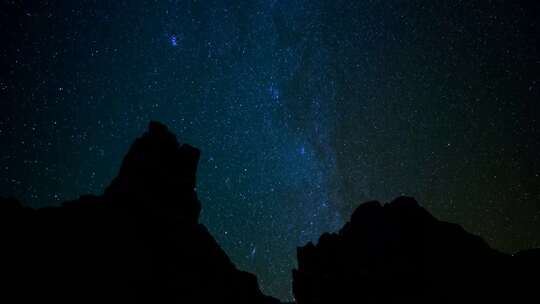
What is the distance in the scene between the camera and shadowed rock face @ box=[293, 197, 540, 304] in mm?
21641

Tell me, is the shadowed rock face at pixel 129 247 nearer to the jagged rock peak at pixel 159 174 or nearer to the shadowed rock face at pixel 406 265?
the jagged rock peak at pixel 159 174

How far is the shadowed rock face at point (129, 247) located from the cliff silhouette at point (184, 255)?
64 millimetres

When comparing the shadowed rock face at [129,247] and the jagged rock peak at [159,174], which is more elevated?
the jagged rock peak at [159,174]

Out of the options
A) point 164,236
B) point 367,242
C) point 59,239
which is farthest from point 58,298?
point 367,242

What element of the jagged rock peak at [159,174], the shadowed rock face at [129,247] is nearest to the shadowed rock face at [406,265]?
the shadowed rock face at [129,247]

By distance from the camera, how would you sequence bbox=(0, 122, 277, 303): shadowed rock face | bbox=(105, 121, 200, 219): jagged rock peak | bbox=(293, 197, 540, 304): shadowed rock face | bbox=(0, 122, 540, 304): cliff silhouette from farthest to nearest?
bbox=(105, 121, 200, 219): jagged rock peak
bbox=(293, 197, 540, 304): shadowed rock face
bbox=(0, 122, 540, 304): cliff silhouette
bbox=(0, 122, 277, 303): shadowed rock face

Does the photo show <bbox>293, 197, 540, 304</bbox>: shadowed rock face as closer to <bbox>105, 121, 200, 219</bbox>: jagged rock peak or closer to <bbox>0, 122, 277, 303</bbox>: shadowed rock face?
<bbox>0, 122, 277, 303</bbox>: shadowed rock face

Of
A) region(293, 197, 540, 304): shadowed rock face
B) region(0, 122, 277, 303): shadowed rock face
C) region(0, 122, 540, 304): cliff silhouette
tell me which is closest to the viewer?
region(0, 122, 277, 303): shadowed rock face

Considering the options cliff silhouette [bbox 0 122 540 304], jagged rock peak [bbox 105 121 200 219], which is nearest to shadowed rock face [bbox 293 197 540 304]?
cliff silhouette [bbox 0 122 540 304]

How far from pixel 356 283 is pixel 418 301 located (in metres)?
4.87

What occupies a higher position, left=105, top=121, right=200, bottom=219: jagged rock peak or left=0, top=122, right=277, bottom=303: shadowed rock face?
left=105, top=121, right=200, bottom=219: jagged rock peak

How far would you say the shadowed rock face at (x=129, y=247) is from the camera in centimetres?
1670

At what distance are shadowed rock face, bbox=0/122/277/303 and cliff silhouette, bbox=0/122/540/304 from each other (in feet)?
0.21

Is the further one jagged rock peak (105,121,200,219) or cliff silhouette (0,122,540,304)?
jagged rock peak (105,121,200,219)
